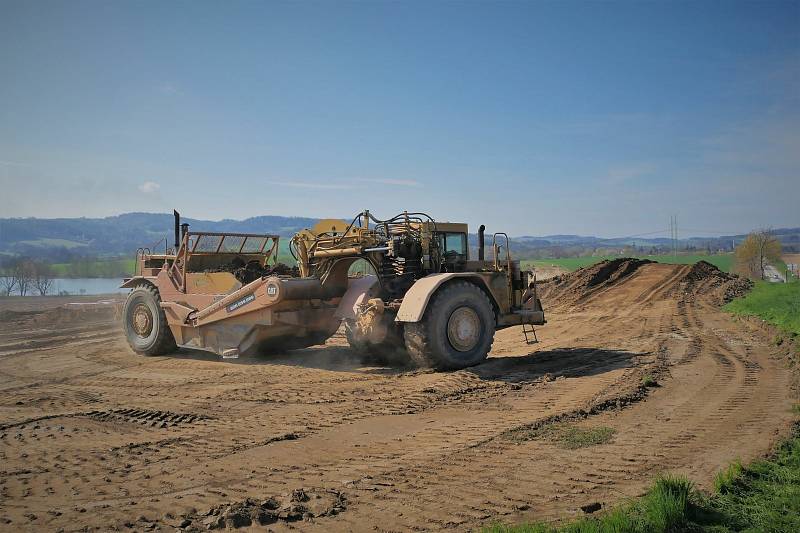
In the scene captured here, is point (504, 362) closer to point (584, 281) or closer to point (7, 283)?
point (584, 281)

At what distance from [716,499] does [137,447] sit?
5.08 m

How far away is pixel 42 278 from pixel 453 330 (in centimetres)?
3813

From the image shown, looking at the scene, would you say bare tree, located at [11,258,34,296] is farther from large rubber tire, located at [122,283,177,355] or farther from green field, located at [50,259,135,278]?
large rubber tire, located at [122,283,177,355]

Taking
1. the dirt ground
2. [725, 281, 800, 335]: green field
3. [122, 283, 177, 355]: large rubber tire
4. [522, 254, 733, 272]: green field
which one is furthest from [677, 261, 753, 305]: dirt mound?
[522, 254, 733, 272]: green field

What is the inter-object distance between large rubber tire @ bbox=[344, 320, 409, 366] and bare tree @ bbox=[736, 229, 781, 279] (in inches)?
1541

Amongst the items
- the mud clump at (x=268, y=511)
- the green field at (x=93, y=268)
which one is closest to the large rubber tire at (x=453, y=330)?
the mud clump at (x=268, y=511)

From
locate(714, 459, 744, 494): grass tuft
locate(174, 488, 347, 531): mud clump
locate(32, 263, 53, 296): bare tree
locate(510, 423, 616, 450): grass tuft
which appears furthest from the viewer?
locate(32, 263, 53, 296): bare tree

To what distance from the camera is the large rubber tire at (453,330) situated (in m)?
9.55

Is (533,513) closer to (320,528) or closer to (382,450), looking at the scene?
(320,528)

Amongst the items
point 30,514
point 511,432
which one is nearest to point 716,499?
point 511,432

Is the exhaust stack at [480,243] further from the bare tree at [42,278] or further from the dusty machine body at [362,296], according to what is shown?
the bare tree at [42,278]

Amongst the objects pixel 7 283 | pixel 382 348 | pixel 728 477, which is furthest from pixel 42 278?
pixel 728 477

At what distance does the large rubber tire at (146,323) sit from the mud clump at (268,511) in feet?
29.0

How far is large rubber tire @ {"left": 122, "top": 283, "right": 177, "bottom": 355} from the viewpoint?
12.5 metres
